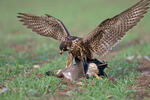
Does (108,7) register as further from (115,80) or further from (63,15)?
(115,80)

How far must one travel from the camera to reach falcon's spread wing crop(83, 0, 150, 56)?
23.8 feet

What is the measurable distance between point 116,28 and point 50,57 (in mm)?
3140

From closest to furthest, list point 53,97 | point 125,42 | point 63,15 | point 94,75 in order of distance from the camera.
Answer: point 53,97 < point 94,75 < point 125,42 < point 63,15

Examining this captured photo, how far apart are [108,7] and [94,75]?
50.7ft

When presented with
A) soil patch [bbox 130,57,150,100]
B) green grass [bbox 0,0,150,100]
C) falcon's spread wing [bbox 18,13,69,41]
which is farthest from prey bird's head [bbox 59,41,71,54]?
soil patch [bbox 130,57,150,100]

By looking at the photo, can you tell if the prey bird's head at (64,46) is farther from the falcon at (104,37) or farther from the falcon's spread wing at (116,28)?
the falcon's spread wing at (116,28)

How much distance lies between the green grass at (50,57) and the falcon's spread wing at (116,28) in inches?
28.9

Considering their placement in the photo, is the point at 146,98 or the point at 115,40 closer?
the point at 146,98

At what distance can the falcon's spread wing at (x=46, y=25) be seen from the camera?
8078 mm

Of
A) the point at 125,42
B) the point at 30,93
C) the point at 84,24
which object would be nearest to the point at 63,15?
the point at 84,24

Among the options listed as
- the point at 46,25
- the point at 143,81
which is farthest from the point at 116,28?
the point at 46,25

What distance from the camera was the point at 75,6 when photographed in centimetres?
2312

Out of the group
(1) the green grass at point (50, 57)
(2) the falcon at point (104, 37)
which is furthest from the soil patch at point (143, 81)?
(2) the falcon at point (104, 37)

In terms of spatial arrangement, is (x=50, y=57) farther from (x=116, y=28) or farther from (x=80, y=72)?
(x=116, y=28)
